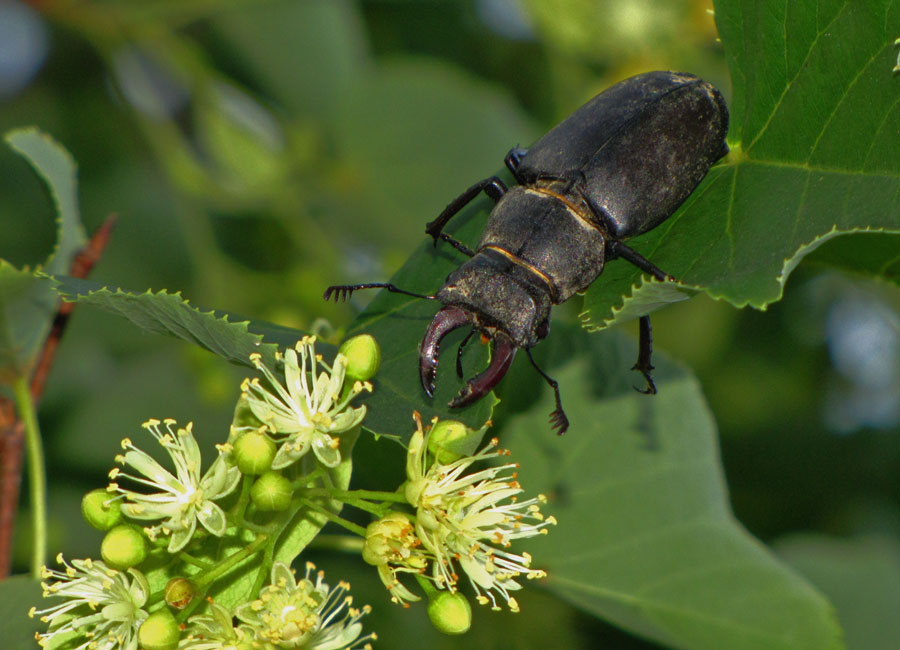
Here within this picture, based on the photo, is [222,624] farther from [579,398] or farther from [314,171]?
[314,171]

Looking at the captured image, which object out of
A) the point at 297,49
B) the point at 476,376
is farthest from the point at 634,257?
the point at 297,49

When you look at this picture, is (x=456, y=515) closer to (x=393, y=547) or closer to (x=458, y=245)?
(x=393, y=547)

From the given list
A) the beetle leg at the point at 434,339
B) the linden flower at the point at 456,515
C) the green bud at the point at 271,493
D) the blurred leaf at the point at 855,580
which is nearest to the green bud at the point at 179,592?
the green bud at the point at 271,493

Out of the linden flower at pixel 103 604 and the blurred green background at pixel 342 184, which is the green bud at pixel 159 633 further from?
the blurred green background at pixel 342 184

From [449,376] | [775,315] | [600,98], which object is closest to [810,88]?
[600,98]

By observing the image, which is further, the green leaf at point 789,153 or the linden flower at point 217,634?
the green leaf at point 789,153

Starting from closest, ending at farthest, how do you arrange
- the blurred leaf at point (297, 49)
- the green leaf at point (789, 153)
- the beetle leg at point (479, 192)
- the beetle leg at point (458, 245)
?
the green leaf at point (789, 153) → the beetle leg at point (458, 245) → the beetle leg at point (479, 192) → the blurred leaf at point (297, 49)
